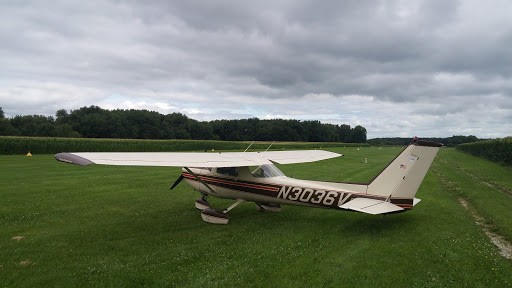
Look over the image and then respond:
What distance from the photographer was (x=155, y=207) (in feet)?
A: 36.7

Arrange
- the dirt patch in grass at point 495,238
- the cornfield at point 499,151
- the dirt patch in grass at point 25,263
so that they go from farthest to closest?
the cornfield at point 499,151, the dirt patch in grass at point 495,238, the dirt patch in grass at point 25,263

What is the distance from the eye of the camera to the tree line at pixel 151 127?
7762cm

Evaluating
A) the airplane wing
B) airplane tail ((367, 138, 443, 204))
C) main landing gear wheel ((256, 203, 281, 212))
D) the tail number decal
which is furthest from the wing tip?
airplane tail ((367, 138, 443, 204))

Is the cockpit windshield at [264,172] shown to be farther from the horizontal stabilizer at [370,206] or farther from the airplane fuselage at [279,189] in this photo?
the horizontal stabilizer at [370,206]

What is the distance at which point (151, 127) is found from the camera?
99375mm

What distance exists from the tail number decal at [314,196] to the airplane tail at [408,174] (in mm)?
783

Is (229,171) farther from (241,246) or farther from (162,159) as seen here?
(241,246)

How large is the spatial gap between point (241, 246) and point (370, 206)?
9.66ft

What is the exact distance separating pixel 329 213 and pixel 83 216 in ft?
22.4

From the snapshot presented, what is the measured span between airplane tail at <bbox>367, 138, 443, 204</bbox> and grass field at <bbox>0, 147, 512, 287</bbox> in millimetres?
834

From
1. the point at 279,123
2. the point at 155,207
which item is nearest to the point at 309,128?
the point at 279,123

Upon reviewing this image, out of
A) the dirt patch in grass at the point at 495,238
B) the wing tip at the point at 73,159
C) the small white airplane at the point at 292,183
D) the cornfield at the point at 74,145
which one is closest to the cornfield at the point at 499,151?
the dirt patch in grass at the point at 495,238

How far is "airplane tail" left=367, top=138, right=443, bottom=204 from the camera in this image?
8.15 m

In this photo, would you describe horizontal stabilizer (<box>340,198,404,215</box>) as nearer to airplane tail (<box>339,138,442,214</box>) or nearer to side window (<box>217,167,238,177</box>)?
airplane tail (<box>339,138,442,214</box>)
